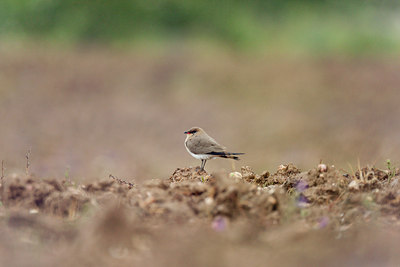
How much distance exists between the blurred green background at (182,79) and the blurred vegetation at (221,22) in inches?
1.5

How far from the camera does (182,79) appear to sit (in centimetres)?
1584

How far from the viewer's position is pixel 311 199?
12.4 ft

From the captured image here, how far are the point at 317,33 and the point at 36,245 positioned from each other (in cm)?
1554

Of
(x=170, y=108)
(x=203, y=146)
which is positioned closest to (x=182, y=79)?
(x=170, y=108)

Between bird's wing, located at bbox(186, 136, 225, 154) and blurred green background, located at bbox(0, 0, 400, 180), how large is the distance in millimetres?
5249

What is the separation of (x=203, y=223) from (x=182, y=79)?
506 inches

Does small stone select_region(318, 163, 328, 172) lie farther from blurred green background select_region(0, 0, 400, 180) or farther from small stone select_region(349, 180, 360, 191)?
blurred green background select_region(0, 0, 400, 180)

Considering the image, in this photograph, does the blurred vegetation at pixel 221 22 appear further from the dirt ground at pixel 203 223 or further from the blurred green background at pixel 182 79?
the dirt ground at pixel 203 223

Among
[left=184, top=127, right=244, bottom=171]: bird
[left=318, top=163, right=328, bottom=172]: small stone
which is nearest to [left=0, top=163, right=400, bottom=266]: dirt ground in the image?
[left=318, top=163, right=328, bottom=172]: small stone

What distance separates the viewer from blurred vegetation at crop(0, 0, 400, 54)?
56.9 ft

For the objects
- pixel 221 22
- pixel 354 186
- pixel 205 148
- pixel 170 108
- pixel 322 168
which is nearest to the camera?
pixel 354 186

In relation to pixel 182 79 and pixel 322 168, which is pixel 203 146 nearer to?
pixel 322 168

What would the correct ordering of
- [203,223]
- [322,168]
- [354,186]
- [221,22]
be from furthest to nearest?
1. [221,22]
2. [322,168]
3. [354,186]
4. [203,223]

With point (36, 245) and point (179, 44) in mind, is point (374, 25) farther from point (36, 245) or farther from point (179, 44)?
point (36, 245)
